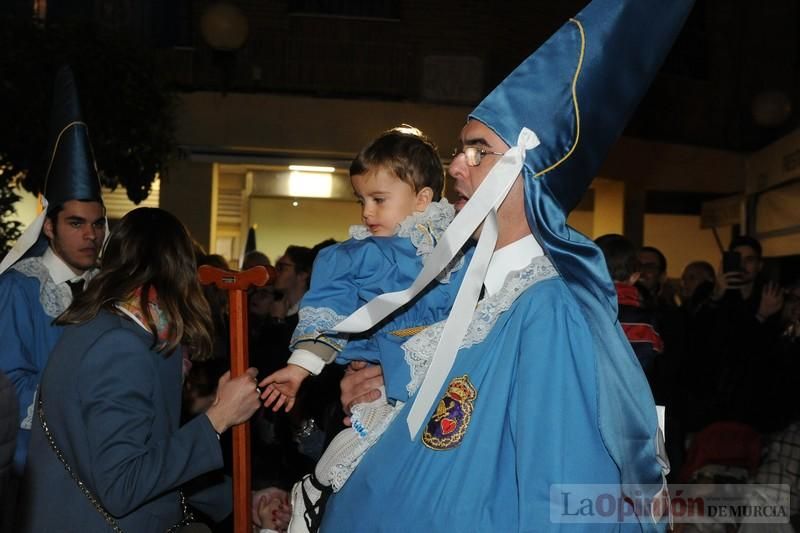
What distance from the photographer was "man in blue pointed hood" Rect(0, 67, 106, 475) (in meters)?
4.37

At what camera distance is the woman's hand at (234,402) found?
317 cm

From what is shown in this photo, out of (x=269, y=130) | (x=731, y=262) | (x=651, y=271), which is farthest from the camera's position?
(x=269, y=130)

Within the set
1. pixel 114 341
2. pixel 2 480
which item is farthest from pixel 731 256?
pixel 2 480

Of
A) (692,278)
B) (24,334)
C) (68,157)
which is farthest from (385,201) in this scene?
(692,278)

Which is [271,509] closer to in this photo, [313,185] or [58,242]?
[58,242]

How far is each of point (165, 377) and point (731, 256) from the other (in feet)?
14.8

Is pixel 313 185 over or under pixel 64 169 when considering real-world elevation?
over

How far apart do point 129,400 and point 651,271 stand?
5.64m

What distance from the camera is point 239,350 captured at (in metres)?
3.42

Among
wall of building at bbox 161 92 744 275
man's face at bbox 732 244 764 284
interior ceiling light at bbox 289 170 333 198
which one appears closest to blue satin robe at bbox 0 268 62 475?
man's face at bbox 732 244 764 284

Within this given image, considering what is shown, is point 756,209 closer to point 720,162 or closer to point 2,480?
point 720,162

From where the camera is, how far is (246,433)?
3449mm

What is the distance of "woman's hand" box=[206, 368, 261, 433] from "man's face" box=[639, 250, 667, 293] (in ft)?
16.3

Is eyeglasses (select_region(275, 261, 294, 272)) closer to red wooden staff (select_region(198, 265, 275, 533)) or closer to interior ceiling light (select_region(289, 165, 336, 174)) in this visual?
red wooden staff (select_region(198, 265, 275, 533))
